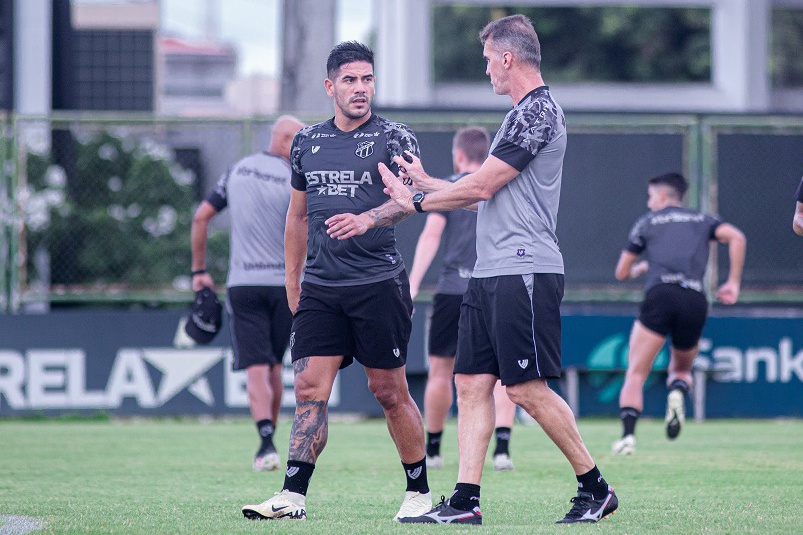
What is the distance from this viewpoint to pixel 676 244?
425 inches

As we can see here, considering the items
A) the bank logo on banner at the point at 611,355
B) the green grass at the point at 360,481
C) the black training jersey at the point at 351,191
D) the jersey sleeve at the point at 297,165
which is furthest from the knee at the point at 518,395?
the bank logo on banner at the point at 611,355

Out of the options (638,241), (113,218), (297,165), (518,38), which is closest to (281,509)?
(297,165)

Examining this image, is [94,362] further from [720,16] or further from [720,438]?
[720,16]

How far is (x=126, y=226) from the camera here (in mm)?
17484

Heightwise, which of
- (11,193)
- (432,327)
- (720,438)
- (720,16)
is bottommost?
(720,438)

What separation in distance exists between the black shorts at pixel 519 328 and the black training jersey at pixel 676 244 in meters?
4.86

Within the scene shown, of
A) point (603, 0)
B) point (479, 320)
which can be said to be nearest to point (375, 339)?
point (479, 320)

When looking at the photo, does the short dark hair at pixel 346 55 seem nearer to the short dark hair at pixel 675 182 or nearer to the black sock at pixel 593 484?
the black sock at pixel 593 484

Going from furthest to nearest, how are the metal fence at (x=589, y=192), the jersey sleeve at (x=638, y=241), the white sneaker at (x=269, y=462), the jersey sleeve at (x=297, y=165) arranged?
the metal fence at (x=589, y=192), the jersey sleeve at (x=638, y=241), the white sneaker at (x=269, y=462), the jersey sleeve at (x=297, y=165)

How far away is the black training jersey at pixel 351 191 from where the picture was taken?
20.9 ft

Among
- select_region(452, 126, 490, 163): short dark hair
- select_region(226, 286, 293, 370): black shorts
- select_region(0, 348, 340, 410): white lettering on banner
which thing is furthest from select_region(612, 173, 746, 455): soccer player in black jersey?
select_region(0, 348, 340, 410): white lettering on banner

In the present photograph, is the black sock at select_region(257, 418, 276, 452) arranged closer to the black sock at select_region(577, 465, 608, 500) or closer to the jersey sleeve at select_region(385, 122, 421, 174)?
the jersey sleeve at select_region(385, 122, 421, 174)

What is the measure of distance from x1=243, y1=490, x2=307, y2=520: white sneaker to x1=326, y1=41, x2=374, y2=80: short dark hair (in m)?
1.96

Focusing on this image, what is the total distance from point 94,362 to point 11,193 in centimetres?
205
